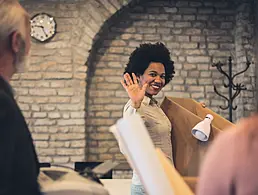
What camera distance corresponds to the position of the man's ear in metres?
1.20

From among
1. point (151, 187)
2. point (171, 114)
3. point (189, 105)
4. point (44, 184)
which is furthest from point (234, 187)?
point (189, 105)

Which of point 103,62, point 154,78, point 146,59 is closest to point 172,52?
point 103,62

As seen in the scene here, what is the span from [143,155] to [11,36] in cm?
56

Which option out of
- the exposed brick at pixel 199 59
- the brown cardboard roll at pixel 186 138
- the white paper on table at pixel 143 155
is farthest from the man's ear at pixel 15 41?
the exposed brick at pixel 199 59

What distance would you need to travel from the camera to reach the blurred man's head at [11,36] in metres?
1.19

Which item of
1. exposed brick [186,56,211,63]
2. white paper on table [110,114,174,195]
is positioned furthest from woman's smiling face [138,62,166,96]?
exposed brick [186,56,211,63]

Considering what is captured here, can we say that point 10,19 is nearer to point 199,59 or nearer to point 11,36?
point 11,36

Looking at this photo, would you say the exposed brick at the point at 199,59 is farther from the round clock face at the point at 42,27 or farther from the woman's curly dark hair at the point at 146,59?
the woman's curly dark hair at the point at 146,59

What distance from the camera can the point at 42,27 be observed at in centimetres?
493

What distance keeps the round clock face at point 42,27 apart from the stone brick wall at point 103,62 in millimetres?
60

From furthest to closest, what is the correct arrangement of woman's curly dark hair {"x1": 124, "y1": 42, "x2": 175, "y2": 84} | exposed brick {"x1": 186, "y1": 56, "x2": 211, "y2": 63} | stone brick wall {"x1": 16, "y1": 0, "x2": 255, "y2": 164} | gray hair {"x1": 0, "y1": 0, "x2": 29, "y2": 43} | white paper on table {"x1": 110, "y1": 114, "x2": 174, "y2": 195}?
exposed brick {"x1": 186, "y1": 56, "x2": 211, "y2": 63} < stone brick wall {"x1": 16, "y1": 0, "x2": 255, "y2": 164} < woman's curly dark hair {"x1": 124, "y1": 42, "x2": 175, "y2": 84} < gray hair {"x1": 0, "y1": 0, "x2": 29, "y2": 43} < white paper on table {"x1": 110, "y1": 114, "x2": 174, "y2": 195}

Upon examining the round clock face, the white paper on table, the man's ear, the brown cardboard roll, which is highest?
the round clock face

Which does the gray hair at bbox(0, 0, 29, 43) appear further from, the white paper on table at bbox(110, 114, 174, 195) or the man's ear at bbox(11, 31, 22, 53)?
the white paper on table at bbox(110, 114, 174, 195)

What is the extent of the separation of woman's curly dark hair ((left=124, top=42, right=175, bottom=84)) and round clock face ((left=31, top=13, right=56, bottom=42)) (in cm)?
220
